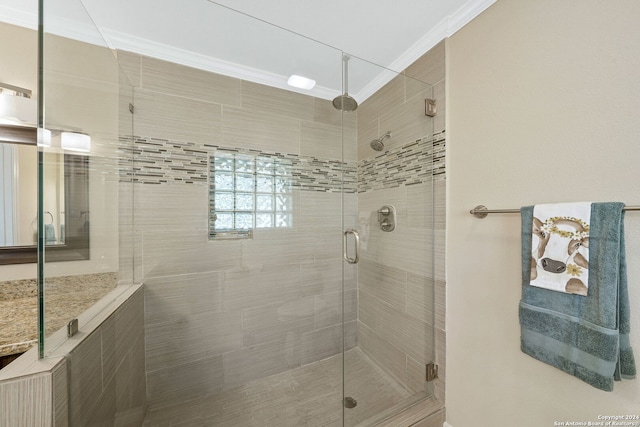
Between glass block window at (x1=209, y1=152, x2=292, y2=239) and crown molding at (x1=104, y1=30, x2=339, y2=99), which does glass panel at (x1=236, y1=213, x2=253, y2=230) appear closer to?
Answer: glass block window at (x1=209, y1=152, x2=292, y2=239)

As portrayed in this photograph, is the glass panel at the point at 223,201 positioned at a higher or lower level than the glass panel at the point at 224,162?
lower

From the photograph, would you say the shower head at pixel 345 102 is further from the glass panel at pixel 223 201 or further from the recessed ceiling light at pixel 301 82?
the glass panel at pixel 223 201

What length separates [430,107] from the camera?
1.45m

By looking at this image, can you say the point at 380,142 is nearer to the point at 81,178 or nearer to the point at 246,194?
the point at 246,194

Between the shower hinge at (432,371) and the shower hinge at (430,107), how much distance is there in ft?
5.03

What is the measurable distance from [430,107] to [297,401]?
6.63 ft

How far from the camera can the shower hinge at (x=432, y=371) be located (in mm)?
1424

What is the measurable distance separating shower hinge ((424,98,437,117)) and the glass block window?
971 mm

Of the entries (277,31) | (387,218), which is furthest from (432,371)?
(277,31)

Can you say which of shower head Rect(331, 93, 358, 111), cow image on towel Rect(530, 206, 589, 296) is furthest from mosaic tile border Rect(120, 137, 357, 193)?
cow image on towel Rect(530, 206, 589, 296)

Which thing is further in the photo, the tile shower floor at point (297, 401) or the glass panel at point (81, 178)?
the tile shower floor at point (297, 401)

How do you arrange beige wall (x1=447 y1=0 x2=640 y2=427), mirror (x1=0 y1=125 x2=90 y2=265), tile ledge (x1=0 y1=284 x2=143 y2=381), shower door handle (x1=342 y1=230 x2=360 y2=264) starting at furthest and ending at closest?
shower door handle (x1=342 y1=230 x2=360 y2=264) < mirror (x1=0 y1=125 x2=90 y2=265) < beige wall (x1=447 y1=0 x2=640 y2=427) < tile ledge (x1=0 y1=284 x2=143 y2=381)

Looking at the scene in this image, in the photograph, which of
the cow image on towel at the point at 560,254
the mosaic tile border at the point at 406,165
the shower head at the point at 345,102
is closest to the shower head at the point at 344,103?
the shower head at the point at 345,102

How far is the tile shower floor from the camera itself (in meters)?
1.37
